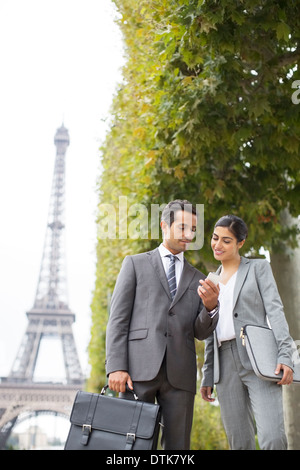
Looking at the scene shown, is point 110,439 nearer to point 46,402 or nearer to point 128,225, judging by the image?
point 128,225

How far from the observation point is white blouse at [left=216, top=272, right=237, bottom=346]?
4.05 meters

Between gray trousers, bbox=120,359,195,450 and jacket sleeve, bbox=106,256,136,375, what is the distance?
19 cm

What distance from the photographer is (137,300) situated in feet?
13.4

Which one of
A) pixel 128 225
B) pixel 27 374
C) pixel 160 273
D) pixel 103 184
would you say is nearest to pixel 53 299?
pixel 27 374

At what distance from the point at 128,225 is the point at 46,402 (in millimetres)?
36953

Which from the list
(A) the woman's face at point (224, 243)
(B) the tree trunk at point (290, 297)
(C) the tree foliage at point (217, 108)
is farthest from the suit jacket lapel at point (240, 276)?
(B) the tree trunk at point (290, 297)

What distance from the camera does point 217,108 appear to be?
786 centimetres

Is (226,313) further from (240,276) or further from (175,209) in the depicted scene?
(175,209)

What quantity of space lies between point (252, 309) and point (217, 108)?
435cm

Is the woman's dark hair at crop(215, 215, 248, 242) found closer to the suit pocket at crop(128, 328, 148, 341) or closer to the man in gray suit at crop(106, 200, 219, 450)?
the man in gray suit at crop(106, 200, 219, 450)

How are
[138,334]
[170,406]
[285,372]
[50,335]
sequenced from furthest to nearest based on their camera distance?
[50,335], [138,334], [170,406], [285,372]

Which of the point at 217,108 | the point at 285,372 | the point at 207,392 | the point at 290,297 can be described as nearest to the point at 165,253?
the point at 207,392

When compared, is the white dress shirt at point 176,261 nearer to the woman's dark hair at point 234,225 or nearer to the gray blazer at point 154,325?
the gray blazer at point 154,325

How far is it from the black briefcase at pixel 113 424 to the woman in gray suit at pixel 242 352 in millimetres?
616
